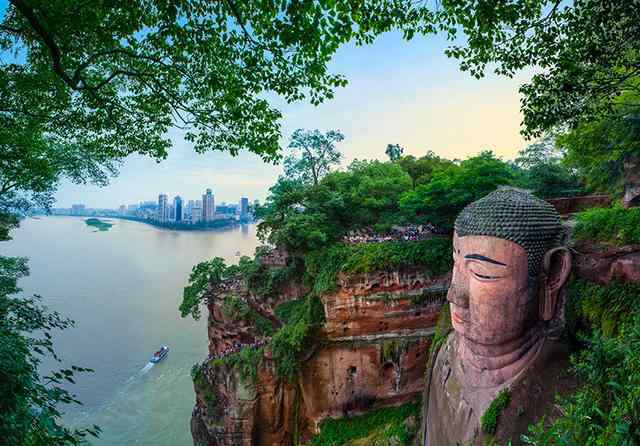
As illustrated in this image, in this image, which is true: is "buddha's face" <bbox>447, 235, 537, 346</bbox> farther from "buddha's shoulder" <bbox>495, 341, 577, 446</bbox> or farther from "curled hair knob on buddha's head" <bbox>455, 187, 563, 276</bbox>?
"buddha's shoulder" <bbox>495, 341, 577, 446</bbox>

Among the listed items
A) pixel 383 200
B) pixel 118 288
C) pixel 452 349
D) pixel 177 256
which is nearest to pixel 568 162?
pixel 383 200

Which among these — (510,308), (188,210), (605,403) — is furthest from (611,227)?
(188,210)

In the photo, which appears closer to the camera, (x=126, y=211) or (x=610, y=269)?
(x=610, y=269)

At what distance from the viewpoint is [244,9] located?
3.53 metres

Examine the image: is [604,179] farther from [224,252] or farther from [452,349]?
[224,252]

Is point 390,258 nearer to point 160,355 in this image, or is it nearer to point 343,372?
point 343,372

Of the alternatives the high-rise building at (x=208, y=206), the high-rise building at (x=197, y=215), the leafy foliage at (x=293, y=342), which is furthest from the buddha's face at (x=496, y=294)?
the high-rise building at (x=197, y=215)

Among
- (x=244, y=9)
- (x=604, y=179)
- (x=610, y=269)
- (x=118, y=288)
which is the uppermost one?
(x=244, y=9)

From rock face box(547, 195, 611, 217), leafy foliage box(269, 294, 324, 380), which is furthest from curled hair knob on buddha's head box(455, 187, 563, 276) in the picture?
leafy foliage box(269, 294, 324, 380)

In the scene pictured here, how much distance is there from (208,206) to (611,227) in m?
87.5

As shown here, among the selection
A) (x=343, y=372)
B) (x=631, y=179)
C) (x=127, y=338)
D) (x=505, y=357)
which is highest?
(x=631, y=179)

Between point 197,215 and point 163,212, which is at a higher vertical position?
point 163,212

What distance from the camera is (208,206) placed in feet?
280

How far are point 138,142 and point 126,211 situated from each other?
507 feet
